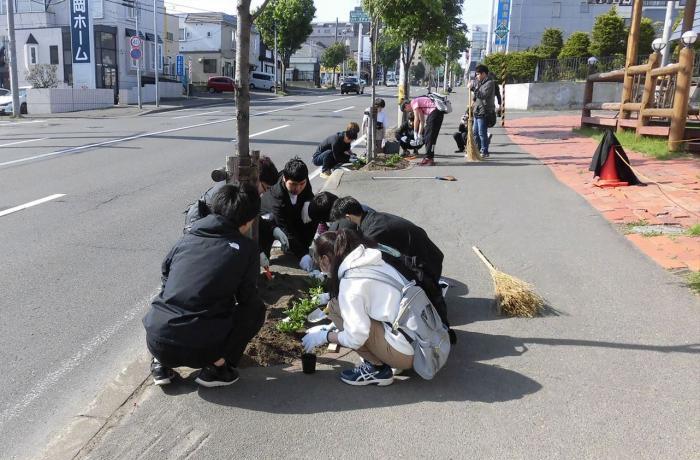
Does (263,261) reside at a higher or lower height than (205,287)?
lower

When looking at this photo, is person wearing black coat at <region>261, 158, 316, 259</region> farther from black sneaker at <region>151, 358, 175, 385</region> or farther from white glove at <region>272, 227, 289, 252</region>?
black sneaker at <region>151, 358, 175, 385</region>

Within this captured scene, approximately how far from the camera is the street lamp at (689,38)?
11188mm

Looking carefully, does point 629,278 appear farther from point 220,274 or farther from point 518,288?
point 220,274

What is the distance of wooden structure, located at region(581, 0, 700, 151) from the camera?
39.3 ft

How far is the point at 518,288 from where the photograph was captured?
470cm

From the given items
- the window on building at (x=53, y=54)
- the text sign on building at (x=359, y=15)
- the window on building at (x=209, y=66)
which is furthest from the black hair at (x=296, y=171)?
the window on building at (x=209, y=66)

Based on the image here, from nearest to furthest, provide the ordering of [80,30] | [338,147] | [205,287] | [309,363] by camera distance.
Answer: [205,287] < [309,363] < [338,147] < [80,30]

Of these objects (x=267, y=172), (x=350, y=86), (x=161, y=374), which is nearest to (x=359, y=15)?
(x=350, y=86)

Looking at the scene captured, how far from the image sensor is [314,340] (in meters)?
3.79

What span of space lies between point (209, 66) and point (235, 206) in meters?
60.8

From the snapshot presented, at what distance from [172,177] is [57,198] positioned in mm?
2257

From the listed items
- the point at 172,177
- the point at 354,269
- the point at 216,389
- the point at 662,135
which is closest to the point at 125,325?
the point at 216,389

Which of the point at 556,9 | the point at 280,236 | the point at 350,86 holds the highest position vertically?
the point at 556,9

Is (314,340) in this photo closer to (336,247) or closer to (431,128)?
(336,247)
